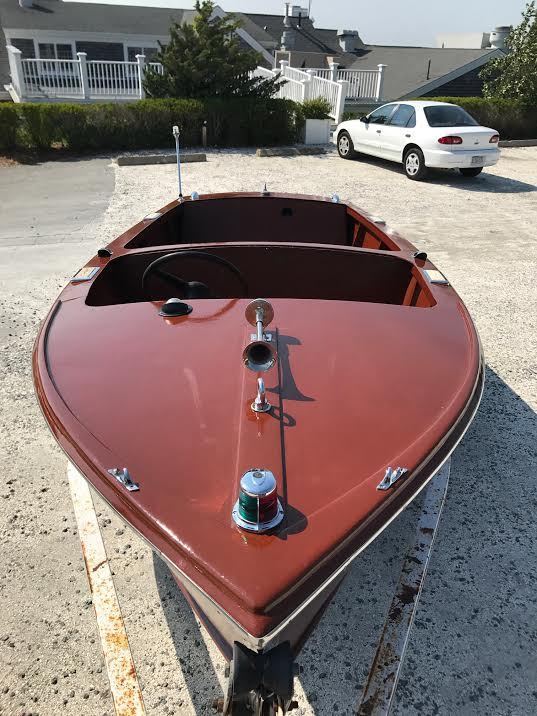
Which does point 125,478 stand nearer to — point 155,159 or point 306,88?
point 155,159

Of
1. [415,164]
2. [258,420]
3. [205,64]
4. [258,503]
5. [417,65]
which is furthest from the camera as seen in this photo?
[417,65]

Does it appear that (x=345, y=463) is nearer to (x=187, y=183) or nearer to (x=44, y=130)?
(x=187, y=183)

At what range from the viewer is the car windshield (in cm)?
1083

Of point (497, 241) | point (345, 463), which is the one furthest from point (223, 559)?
point (497, 241)

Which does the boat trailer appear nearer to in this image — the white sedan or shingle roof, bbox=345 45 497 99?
the white sedan

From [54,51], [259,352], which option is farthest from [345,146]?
[54,51]

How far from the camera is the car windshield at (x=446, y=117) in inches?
426

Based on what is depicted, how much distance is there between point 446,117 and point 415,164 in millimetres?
1043

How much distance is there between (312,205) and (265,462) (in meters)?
3.42

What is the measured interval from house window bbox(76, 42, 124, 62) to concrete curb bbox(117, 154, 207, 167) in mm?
14759

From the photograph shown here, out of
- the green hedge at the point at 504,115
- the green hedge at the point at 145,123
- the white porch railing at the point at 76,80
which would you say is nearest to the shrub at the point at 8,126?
the green hedge at the point at 145,123

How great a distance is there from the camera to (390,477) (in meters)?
1.92

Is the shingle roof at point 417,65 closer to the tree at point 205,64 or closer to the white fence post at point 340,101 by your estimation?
the white fence post at point 340,101

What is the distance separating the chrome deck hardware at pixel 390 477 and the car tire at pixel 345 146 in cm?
1254
